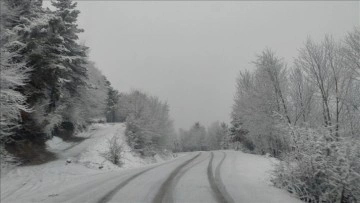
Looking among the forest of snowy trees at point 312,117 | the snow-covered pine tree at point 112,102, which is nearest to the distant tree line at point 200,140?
the snow-covered pine tree at point 112,102

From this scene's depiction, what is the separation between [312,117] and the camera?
30344 millimetres

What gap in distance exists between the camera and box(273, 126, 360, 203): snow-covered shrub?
10.4 meters

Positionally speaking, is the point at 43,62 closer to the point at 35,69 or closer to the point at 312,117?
the point at 35,69

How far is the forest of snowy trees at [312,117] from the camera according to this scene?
10.7 metres

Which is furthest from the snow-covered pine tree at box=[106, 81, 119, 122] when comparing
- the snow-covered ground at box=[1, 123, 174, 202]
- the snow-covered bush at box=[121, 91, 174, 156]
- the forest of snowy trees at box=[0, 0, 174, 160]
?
the snow-covered ground at box=[1, 123, 174, 202]

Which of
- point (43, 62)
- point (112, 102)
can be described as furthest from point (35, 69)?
point (112, 102)

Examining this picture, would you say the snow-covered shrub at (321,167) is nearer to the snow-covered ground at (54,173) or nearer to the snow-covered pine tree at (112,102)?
the snow-covered ground at (54,173)

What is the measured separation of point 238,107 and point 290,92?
45.3 feet

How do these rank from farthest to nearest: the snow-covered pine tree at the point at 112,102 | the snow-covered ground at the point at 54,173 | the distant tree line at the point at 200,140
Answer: the distant tree line at the point at 200,140, the snow-covered pine tree at the point at 112,102, the snow-covered ground at the point at 54,173

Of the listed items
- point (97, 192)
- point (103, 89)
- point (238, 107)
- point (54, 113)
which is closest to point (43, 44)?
point (54, 113)

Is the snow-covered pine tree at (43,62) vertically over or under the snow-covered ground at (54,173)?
over

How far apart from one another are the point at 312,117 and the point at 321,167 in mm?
20995

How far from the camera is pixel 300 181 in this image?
441 inches

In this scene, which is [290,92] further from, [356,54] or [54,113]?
[54,113]
